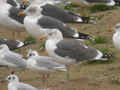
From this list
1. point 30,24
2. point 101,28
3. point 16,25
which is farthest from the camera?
point 101,28

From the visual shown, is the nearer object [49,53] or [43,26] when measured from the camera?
[49,53]

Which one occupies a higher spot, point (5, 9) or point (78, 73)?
point (5, 9)

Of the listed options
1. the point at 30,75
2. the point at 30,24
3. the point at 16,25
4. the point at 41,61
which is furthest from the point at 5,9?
the point at 41,61

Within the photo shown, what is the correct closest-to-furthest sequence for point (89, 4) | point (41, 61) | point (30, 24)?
1. point (41, 61)
2. point (30, 24)
3. point (89, 4)

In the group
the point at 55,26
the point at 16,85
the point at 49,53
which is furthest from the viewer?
the point at 55,26

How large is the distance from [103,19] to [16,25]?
303 cm

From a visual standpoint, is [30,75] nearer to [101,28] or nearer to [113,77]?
[113,77]

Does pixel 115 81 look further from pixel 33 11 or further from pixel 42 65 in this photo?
pixel 33 11

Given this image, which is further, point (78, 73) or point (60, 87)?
point (78, 73)

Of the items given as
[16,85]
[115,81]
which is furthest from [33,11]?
[16,85]

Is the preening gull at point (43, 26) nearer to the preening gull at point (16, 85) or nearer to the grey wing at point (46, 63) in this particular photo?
the grey wing at point (46, 63)

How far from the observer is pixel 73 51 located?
8.19 m

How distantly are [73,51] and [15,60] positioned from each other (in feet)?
3.48

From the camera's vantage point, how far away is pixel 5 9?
436 inches
